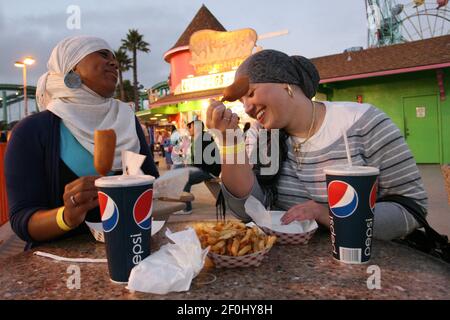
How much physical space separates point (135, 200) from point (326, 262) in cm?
65

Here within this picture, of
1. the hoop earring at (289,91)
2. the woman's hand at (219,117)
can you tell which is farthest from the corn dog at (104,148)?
the hoop earring at (289,91)

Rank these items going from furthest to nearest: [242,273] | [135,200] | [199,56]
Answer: [199,56] → [242,273] → [135,200]

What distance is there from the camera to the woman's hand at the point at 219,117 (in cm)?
148

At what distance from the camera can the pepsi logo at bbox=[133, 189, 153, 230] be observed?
0.95m

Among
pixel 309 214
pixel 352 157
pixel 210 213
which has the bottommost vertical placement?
pixel 210 213

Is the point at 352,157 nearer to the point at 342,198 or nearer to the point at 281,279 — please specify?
the point at 342,198

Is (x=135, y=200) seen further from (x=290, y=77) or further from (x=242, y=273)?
(x=290, y=77)

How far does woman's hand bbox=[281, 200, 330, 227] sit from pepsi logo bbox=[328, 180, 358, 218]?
0.37m

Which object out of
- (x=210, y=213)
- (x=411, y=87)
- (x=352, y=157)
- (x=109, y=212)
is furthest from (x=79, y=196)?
(x=411, y=87)

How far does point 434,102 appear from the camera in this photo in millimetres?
12297

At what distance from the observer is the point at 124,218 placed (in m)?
0.93

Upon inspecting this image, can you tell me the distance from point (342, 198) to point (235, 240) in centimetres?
37

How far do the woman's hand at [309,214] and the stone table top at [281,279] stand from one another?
16 cm
